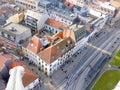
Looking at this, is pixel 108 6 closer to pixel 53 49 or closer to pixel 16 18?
pixel 16 18

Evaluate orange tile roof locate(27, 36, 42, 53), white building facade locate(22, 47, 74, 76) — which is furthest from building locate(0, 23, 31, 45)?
orange tile roof locate(27, 36, 42, 53)

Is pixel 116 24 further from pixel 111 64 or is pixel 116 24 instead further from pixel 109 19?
pixel 111 64

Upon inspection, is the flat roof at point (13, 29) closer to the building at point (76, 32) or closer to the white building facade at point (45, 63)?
the white building facade at point (45, 63)

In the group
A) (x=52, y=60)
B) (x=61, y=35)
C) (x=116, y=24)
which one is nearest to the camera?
(x=52, y=60)

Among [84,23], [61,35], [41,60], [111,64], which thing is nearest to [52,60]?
[41,60]

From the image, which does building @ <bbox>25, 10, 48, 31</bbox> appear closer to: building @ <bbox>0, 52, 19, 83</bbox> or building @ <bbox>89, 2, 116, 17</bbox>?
building @ <bbox>0, 52, 19, 83</bbox>

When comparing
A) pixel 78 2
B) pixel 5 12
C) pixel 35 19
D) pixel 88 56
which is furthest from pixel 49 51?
pixel 78 2

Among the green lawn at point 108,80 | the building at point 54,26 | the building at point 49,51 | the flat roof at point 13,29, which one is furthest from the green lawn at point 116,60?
the flat roof at point 13,29
